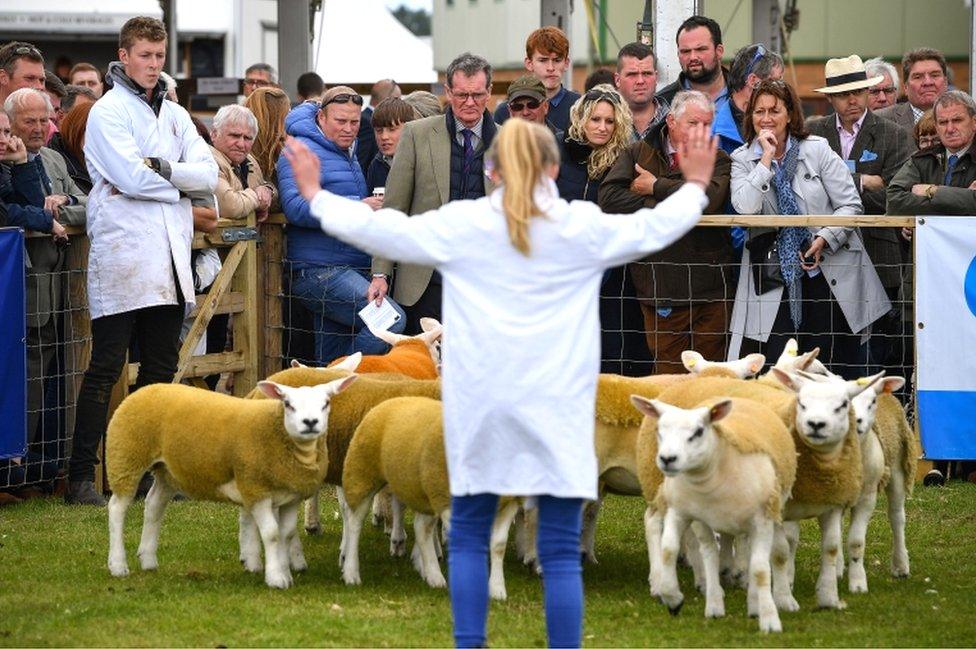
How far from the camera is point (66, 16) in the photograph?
2097 cm

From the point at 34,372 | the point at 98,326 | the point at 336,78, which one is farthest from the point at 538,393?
the point at 336,78

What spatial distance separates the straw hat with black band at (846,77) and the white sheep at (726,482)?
4241 millimetres

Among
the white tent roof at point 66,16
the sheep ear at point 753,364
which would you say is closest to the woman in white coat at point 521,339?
the sheep ear at point 753,364

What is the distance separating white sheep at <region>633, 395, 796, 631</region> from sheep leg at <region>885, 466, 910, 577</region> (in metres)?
1.24

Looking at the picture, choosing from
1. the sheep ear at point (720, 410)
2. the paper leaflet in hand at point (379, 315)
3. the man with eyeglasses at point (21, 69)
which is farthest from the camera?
→ the man with eyeglasses at point (21, 69)

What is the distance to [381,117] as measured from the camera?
10875 millimetres

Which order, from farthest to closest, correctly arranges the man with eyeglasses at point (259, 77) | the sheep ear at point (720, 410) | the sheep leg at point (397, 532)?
the man with eyeglasses at point (259, 77) < the sheep leg at point (397, 532) < the sheep ear at point (720, 410)

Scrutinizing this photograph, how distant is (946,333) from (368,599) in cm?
422

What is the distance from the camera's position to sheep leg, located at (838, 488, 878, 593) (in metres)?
7.48

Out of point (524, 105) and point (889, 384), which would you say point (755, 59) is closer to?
point (524, 105)

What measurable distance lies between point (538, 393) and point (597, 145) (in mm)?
4777

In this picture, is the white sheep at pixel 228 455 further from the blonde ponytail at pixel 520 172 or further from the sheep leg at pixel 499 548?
the blonde ponytail at pixel 520 172

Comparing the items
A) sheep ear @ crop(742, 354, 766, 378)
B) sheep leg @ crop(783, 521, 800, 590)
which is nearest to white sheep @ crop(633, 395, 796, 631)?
sheep leg @ crop(783, 521, 800, 590)

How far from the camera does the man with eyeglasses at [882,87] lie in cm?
1201
